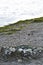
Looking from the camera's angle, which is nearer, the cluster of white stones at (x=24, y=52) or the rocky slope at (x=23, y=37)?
the cluster of white stones at (x=24, y=52)

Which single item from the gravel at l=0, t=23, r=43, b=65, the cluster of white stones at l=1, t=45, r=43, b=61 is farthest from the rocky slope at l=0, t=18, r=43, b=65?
the cluster of white stones at l=1, t=45, r=43, b=61

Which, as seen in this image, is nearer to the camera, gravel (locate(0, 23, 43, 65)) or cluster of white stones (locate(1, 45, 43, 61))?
cluster of white stones (locate(1, 45, 43, 61))

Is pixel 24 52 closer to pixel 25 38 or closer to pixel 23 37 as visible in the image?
pixel 25 38

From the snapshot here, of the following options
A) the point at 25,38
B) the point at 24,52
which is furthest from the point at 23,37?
the point at 24,52

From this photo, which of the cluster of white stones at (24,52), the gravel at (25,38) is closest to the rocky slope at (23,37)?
the gravel at (25,38)

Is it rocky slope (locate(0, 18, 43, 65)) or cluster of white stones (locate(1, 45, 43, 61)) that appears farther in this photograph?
rocky slope (locate(0, 18, 43, 65))

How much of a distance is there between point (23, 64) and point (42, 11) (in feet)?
50.7

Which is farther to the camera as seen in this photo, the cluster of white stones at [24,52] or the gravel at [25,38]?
the gravel at [25,38]

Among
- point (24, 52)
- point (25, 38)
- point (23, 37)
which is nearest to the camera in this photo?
point (24, 52)

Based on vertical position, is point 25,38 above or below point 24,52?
below

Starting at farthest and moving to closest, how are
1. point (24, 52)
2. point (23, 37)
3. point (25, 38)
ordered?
1. point (23, 37)
2. point (25, 38)
3. point (24, 52)

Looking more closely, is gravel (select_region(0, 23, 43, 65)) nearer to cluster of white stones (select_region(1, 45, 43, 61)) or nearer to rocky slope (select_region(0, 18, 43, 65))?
rocky slope (select_region(0, 18, 43, 65))

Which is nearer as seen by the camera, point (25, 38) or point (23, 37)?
point (25, 38)

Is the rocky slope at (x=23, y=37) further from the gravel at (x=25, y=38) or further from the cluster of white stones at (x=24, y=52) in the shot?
the cluster of white stones at (x=24, y=52)
